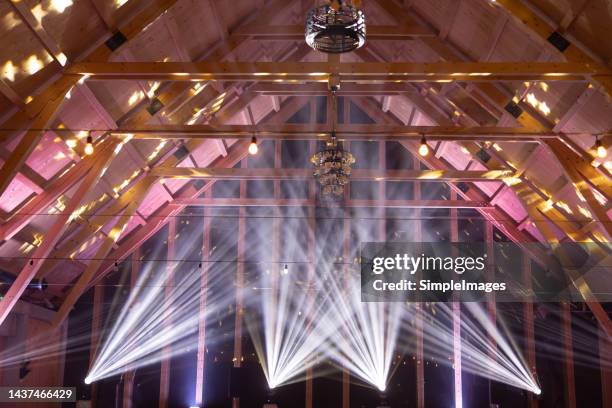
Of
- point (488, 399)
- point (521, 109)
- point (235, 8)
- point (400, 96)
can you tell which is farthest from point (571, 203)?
point (235, 8)

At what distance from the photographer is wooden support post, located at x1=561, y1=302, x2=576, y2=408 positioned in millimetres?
13266

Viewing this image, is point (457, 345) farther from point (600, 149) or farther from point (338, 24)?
point (338, 24)

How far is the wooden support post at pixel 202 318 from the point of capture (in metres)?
13.6

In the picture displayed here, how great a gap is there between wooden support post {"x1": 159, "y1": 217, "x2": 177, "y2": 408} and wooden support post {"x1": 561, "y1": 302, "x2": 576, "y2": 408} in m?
8.02

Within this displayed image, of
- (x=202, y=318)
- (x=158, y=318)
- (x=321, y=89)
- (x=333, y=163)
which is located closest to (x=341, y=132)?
(x=333, y=163)

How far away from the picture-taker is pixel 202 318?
14039 mm

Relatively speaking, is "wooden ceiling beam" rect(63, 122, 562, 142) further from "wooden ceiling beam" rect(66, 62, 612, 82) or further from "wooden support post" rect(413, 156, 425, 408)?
"wooden support post" rect(413, 156, 425, 408)

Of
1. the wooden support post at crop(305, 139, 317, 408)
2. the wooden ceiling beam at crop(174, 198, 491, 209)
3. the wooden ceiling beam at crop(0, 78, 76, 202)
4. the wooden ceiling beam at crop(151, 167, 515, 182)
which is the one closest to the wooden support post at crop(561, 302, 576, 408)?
the wooden ceiling beam at crop(174, 198, 491, 209)

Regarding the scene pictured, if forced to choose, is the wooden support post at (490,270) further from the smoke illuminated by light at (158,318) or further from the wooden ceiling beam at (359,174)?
the smoke illuminated by light at (158,318)

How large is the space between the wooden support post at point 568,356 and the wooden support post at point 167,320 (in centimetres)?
802

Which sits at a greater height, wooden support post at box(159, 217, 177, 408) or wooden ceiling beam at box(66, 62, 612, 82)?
wooden ceiling beam at box(66, 62, 612, 82)

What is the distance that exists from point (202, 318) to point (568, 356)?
7511mm

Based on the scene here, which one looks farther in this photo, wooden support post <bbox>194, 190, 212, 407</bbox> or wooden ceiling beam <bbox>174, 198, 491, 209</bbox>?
wooden ceiling beam <bbox>174, 198, 491, 209</bbox>

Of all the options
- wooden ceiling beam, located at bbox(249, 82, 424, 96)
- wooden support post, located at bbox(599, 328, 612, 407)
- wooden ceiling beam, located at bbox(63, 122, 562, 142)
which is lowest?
wooden support post, located at bbox(599, 328, 612, 407)
